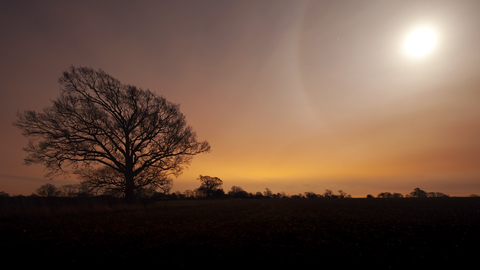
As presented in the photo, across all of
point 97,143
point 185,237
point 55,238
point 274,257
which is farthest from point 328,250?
point 97,143

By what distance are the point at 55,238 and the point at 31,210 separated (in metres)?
8.01

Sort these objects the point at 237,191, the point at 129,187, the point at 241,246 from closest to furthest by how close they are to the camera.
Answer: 1. the point at 241,246
2. the point at 129,187
3. the point at 237,191

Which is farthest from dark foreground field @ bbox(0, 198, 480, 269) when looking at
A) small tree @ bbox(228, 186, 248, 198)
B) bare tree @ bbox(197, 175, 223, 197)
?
small tree @ bbox(228, 186, 248, 198)

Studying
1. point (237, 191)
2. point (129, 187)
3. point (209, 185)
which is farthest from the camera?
point (237, 191)

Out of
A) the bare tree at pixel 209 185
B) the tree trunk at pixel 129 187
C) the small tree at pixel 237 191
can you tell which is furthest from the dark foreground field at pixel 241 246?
the small tree at pixel 237 191

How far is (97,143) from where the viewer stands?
18156mm

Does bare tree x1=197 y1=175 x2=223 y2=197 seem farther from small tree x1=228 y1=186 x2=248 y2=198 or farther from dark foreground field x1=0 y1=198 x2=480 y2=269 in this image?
dark foreground field x1=0 y1=198 x2=480 y2=269

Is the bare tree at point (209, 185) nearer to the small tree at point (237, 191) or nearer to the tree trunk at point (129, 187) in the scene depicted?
the small tree at point (237, 191)

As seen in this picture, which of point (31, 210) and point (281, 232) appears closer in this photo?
point (281, 232)

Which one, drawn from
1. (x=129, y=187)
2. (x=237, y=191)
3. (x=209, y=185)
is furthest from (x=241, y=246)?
(x=237, y=191)

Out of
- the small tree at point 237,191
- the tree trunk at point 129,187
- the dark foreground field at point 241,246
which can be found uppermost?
the tree trunk at point 129,187

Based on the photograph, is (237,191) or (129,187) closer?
(129,187)

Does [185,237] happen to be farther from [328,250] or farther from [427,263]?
[427,263]

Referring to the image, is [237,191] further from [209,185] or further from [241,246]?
[241,246]
